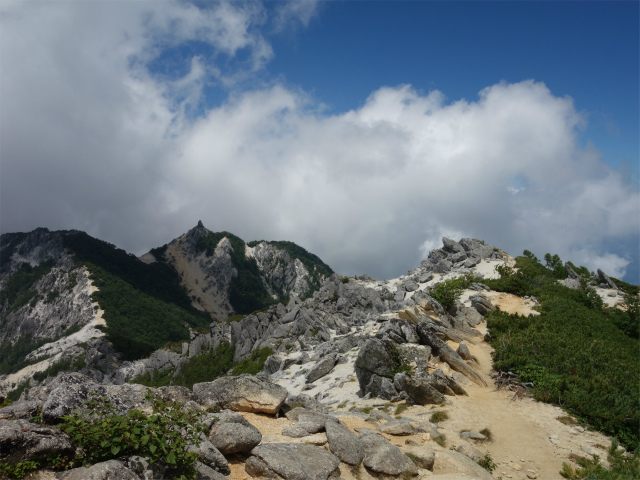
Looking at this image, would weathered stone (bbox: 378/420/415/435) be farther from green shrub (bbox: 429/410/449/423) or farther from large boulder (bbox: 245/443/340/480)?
large boulder (bbox: 245/443/340/480)

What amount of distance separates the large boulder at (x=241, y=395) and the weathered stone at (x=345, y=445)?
2467 mm

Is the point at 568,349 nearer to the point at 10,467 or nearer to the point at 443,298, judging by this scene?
the point at 443,298

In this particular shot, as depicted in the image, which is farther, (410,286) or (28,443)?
(410,286)

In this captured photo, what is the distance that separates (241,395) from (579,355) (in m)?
20.7

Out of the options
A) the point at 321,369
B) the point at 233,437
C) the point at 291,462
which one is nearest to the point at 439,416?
the point at 291,462

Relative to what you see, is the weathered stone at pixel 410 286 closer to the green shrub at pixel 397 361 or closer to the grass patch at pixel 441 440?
the green shrub at pixel 397 361

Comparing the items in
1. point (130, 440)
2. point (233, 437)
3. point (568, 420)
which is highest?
point (568, 420)

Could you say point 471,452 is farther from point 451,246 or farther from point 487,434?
point 451,246

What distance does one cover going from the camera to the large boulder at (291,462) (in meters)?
8.59

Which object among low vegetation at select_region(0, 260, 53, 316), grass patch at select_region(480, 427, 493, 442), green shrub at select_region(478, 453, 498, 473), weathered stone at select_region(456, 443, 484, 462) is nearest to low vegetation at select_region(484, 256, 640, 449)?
grass patch at select_region(480, 427, 493, 442)

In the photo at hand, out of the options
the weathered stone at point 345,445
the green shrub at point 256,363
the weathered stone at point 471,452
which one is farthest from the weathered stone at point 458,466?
the green shrub at point 256,363

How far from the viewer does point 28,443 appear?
618 cm

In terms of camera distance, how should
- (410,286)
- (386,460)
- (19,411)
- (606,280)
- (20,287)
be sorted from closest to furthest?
(19,411) → (386,460) → (606,280) → (410,286) → (20,287)

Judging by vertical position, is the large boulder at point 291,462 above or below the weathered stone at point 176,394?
below
